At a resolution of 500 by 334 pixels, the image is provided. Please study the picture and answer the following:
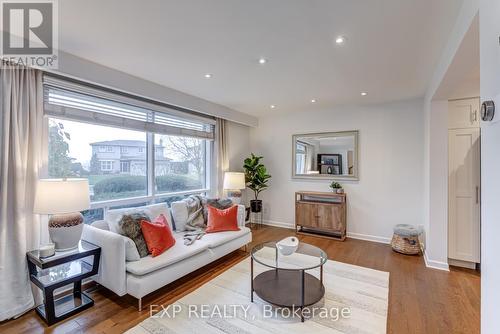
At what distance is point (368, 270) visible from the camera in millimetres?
3104

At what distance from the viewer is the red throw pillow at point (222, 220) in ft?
11.2

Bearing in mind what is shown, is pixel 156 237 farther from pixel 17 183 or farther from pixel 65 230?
pixel 17 183

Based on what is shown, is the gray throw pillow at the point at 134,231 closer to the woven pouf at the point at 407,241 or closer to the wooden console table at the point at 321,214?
the wooden console table at the point at 321,214

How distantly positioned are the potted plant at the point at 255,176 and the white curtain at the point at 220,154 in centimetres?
56

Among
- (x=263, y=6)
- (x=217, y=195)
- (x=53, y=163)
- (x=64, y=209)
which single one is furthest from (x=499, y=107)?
(x=217, y=195)

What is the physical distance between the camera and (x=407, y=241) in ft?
12.0

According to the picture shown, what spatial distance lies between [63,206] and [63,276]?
661 mm

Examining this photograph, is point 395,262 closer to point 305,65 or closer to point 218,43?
point 305,65

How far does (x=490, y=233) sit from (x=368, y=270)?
7.06 ft

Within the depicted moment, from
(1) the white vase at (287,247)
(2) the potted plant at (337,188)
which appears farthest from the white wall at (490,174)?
(2) the potted plant at (337,188)

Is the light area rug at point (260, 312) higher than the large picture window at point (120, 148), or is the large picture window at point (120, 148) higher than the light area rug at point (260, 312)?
the large picture window at point (120, 148)

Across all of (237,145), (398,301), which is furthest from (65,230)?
(237,145)

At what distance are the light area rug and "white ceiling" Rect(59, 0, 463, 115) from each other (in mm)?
2153

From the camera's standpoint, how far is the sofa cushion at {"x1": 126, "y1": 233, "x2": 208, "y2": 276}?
228cm
